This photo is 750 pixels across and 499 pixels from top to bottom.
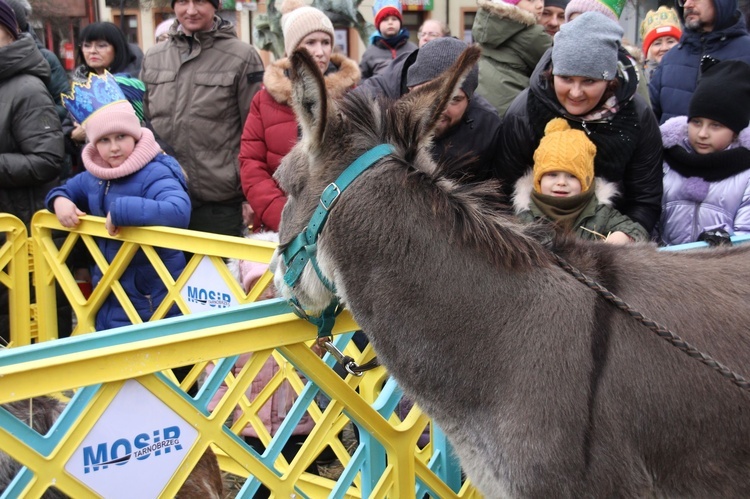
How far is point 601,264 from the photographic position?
7.86 feet

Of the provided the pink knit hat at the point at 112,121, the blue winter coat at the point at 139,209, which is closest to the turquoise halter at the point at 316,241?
the blue winter coat at the point at 139,209

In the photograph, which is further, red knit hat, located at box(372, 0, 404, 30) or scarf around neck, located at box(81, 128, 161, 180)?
red knit hat, located at box(372, 0, 404, 30)

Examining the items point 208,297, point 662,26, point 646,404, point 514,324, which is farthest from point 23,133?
point 662,26

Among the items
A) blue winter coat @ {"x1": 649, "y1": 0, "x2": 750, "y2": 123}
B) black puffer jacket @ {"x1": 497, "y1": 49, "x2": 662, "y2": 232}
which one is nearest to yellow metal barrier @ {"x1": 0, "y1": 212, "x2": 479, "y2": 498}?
black puffer jacket @ {"x1": 497, "y1": 49, "x2": 662, "y2": 232}

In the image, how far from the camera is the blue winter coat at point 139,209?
4.16 metres

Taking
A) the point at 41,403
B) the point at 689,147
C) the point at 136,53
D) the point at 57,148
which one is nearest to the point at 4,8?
the point at 57,148

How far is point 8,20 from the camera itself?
203 inches

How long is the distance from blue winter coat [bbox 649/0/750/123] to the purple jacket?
1276 mm

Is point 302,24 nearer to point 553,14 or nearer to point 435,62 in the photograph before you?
point 435,62

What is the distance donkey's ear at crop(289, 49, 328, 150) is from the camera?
2139 millimetres

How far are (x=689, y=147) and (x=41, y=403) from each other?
332 cm

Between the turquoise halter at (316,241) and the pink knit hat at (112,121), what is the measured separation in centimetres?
222

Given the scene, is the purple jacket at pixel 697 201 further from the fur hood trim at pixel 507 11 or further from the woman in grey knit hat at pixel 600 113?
the fur hood trim at pixel 507 11

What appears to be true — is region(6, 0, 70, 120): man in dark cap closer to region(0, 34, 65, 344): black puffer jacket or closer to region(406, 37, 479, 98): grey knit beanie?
region(0, 34, 65, 344): black puffer jacket
